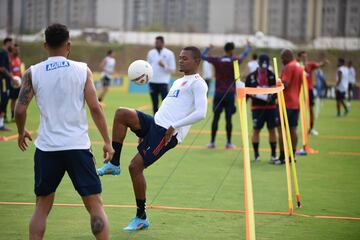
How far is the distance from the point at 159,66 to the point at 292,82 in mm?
5714

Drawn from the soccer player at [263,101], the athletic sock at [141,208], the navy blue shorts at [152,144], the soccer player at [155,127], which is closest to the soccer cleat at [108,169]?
the soccer player at [155,127]

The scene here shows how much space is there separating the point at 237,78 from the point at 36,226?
10.0 feet

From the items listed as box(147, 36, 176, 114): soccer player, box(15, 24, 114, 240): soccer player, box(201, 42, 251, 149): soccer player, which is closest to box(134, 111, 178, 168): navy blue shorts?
box(15, 24, 114, 240): soccer player

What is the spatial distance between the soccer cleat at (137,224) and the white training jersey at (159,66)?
11038mm

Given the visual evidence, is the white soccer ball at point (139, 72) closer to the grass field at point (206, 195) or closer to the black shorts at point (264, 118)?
the grass field at point (206, 195)

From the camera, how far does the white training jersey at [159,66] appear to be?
19.4 metres

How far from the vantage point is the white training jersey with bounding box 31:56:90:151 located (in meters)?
6.34

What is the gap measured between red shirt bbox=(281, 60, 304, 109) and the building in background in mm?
39177

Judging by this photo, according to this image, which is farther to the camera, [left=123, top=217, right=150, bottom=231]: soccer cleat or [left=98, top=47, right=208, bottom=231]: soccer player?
[left=123, top=217, right=150, bottom=231]: soccer cleat

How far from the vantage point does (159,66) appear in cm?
1945

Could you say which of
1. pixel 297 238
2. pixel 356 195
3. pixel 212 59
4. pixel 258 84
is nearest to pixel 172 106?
pixel 297 238

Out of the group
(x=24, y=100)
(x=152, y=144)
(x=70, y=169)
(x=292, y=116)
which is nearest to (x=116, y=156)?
(x=152, y=144)

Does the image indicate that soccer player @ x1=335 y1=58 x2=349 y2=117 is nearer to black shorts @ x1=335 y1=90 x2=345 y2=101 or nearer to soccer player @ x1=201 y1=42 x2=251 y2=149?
black shorts @ x1=335 y1=90 x2=345 y2=101

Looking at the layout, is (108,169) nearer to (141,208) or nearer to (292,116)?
(141,208)
